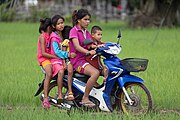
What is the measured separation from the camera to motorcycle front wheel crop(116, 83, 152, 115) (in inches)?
335

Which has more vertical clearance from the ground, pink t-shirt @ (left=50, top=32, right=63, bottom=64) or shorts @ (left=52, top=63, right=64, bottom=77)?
pink t-shirt @ (left=50, top=32, right=63, bottom=64)

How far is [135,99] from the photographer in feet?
28.2

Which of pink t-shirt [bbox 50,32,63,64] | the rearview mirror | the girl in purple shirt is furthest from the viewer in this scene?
pink t-shirt [bbox 50,32,63,64]

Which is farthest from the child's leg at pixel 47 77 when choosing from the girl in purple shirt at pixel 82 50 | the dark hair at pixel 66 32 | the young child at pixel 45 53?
the dark hair at pixel 66 32

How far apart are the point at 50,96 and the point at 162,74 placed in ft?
14.0

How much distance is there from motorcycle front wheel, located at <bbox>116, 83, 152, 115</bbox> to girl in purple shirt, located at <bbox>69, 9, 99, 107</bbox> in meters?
0.43

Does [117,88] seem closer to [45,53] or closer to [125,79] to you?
[125,79]

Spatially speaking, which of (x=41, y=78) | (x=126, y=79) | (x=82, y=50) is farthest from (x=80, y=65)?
(x=41, y=78)

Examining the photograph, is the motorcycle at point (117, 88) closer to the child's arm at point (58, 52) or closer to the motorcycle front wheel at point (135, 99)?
the motorcycle front wheel at point (135, 99)

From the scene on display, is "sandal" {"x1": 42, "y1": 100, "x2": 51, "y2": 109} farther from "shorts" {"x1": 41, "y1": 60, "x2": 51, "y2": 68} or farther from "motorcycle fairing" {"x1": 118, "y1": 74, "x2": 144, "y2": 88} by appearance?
"motorcycle fairing" {"x1": 118, "y1": 74, "x2": 144, "y2": 88}

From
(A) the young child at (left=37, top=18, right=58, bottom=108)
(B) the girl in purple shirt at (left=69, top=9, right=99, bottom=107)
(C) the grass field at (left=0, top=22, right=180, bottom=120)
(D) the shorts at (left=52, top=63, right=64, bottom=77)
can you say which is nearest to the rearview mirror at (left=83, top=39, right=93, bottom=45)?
(B) the girl in purple shirt at (left=69, top=9, right=99, bottom=107)

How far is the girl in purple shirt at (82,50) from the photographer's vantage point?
8836 mm

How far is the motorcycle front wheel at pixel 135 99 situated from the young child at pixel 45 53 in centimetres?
108

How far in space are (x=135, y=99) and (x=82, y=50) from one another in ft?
3.24
